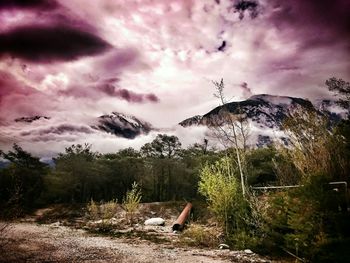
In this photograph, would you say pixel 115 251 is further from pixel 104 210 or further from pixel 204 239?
pixel 104 210

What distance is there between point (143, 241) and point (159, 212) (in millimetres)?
13871

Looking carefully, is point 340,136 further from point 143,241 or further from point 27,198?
point 27,198

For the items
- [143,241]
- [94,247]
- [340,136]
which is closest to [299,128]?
[340,136]

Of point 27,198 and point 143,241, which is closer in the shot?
point 143,241

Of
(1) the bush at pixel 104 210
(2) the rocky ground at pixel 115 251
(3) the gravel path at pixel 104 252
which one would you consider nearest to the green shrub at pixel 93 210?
(1) the bush at pixel 104 210

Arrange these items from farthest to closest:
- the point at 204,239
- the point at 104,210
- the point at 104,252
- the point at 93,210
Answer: the point at 104,210 → the point at 93,210 → the point at 204,239 → the point at 104,252

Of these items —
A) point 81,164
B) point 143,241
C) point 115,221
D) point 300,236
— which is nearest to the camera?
point 300,236

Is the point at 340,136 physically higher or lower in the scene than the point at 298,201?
higher

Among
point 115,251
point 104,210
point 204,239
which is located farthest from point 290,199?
point 104,210

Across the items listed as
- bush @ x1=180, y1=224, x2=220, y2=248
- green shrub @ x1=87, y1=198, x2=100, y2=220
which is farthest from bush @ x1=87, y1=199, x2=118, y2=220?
bush @ x1=180, y1=224, x2=220, y2=248

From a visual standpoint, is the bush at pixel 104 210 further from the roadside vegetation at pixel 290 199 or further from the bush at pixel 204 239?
the bush at pixel 204 239

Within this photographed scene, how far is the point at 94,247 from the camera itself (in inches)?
611

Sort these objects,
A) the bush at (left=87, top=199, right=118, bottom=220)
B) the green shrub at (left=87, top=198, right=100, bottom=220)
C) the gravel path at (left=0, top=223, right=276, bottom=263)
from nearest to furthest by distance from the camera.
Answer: the gravel path at (left=0, top=223, right=276, bottom=263) → the bush at (left=87, top=199, right=118, bottom=220) → the green shrub at (left=87, top=198, right=100, bottom=220)

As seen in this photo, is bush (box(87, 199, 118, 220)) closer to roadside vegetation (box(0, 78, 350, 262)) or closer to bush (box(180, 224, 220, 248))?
roadside vegetation (box(0, 78, 350, 262))
